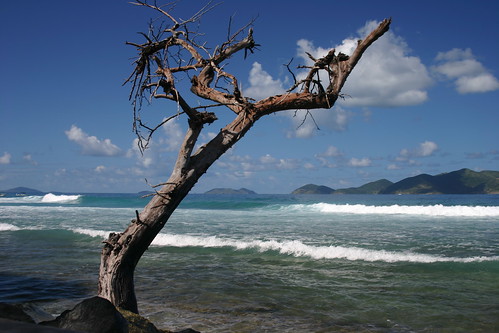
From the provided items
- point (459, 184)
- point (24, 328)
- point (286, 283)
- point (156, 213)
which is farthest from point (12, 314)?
point (459, 184)

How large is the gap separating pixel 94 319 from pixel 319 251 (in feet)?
36.7

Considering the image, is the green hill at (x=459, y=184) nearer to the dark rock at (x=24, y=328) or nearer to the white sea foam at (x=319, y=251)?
the white sea foam at (x=319, y=251)

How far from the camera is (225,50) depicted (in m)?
5.97

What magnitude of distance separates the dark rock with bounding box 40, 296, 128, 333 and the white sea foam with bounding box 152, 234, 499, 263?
10299 millimetres

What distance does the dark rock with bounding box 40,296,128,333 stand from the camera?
13.6ft

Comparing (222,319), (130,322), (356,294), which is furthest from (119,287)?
(356,294)

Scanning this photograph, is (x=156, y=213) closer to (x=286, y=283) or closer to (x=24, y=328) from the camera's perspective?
(x=24, y=328)

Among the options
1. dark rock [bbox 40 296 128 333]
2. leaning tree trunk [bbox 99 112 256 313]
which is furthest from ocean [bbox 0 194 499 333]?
dark rock [bbox 40 296 128 333]

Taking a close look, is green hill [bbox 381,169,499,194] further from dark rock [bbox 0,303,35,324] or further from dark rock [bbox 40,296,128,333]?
dark rock [bbox 0,303,35,324]

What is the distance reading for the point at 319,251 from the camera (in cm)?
1447

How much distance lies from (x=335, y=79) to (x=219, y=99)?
161 cm

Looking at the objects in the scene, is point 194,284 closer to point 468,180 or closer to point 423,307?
point 423,307

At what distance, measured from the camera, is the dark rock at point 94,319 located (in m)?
4.14

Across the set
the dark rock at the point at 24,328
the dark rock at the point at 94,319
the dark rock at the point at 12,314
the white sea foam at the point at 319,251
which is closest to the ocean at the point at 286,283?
the white sea foam at the point at 319,251
